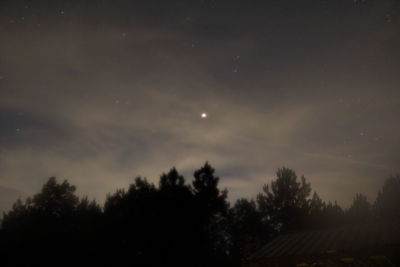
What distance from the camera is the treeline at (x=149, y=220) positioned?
109ft

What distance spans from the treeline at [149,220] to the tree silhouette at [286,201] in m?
0.19

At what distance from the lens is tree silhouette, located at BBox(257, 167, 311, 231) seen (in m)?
53.8

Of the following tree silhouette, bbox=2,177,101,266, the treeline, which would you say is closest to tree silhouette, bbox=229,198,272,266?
the treeline

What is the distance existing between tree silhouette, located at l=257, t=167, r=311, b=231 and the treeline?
0.62ft

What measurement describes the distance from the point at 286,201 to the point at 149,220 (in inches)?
1257

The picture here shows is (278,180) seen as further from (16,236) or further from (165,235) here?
(16,236)

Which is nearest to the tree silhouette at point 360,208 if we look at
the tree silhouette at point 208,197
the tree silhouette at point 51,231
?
the tree silhouette at point 208,197

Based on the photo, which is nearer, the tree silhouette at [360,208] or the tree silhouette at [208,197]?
the tree silhouette at [208,197]

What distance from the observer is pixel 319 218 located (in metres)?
51.6

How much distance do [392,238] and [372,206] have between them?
50312mm

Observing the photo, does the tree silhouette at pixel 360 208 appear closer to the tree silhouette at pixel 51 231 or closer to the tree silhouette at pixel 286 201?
the tree silhouette at pixel 286 201

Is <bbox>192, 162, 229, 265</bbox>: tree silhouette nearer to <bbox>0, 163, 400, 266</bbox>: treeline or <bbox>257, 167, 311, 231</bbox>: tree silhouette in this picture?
<bbox>0, 163, 400, 266</bbox>: treeline

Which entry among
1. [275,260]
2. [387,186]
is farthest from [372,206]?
[275,260]

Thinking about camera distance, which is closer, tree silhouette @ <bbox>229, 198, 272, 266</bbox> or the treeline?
the treeline
